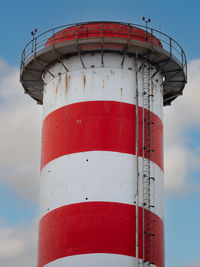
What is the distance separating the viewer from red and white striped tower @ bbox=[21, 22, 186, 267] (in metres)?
27.7

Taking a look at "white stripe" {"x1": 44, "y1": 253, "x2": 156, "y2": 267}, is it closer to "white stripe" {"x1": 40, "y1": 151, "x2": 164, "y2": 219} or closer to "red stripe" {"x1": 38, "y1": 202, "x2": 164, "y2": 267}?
"red stripe" {"x1": 38, "y1": 202, "x2": 164, "y2": 267}

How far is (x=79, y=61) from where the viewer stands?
30.4 m

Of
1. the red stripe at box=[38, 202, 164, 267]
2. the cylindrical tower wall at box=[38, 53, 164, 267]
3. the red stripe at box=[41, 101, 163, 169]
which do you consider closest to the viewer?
the red stripe at box=[38, 202, 164, 267]

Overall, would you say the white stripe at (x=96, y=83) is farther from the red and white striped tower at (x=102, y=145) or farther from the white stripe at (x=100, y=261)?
the white stripe at (x=100, y=261)

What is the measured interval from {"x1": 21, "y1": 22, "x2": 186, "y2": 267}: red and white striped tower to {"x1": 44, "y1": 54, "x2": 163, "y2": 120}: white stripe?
0.05 meters

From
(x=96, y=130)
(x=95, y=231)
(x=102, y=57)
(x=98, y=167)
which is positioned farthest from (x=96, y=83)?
(x=95, y=231)

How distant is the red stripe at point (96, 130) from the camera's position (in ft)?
94.8

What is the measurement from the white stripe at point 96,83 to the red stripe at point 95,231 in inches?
192

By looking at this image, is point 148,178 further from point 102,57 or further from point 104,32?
point 104,32

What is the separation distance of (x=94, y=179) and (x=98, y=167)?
54 centimetres

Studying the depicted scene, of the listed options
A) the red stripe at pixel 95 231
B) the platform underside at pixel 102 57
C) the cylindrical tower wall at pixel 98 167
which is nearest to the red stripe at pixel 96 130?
the cylindrical tower wall at pixel 98 167

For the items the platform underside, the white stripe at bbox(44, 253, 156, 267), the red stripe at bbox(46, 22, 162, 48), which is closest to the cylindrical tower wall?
the white stripe at bbox(44, 253, 156, 267)

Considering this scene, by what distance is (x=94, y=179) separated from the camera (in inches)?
1114

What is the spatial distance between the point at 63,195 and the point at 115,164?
2.57 m
